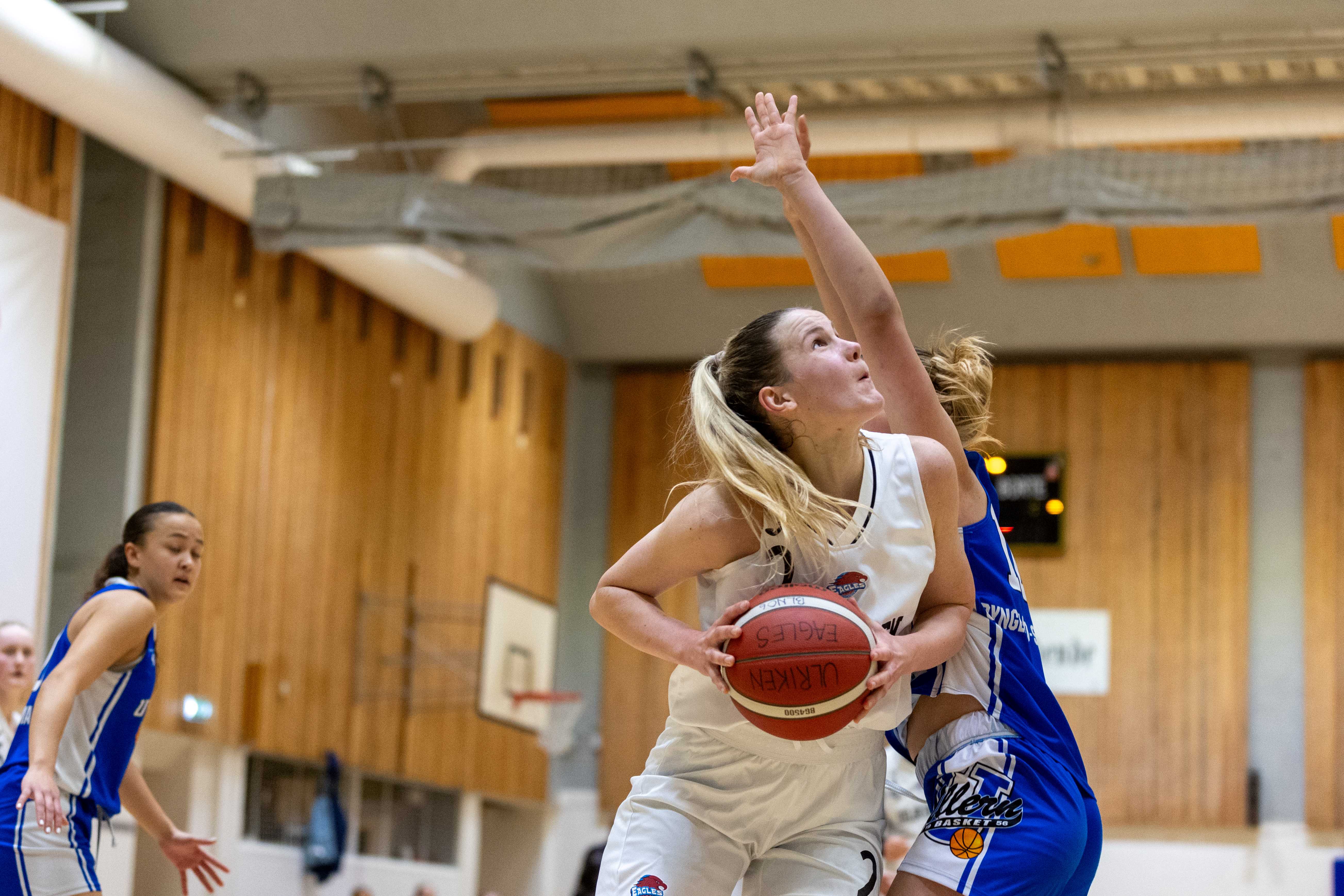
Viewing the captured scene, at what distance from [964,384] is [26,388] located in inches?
241

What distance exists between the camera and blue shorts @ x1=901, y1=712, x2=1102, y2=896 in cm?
291

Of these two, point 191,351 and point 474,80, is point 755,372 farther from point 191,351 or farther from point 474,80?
point 191,351

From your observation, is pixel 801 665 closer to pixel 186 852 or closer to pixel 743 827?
pixel 743 827

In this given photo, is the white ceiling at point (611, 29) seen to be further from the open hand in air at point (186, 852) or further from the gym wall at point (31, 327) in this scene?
the open hand in air at point (186, 852)

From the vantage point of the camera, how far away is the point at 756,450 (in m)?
2.99

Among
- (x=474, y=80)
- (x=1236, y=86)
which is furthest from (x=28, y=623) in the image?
(x=1236, y=86)

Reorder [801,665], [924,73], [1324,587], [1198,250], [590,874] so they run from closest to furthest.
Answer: [801,665] → [924,73] → [590,874] → [1198,250] → [1324,587]

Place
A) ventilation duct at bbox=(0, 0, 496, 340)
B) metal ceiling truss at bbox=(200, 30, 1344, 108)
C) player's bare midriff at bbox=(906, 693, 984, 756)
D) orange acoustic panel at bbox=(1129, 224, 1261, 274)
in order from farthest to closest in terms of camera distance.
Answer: orange acoustic panel at bbox=(1129, 224, 1261, 274), metal ceiling truss at bbox=(200, 30, 1344, 108), ventilation duct at bbox=(0, 0, 496, 340), player's bare midriff at bbox=(906, 693, 984, 756)

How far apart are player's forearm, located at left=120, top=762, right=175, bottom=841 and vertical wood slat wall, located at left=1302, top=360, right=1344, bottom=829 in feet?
33.8

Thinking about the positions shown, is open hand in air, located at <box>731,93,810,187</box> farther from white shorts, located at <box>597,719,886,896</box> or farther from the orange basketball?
the orange basketball

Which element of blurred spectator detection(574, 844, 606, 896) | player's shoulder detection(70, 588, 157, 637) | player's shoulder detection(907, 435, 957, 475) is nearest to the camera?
player's shoulder detection(907, 435, 957, 475)

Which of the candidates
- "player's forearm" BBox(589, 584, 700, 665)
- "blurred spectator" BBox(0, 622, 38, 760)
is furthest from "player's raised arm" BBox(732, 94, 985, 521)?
"blurred spectator" BBox(0, 622, 38, 760)

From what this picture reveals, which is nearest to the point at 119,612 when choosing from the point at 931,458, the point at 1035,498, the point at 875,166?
the point at 931,458

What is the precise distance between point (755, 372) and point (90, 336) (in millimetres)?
7014
